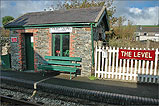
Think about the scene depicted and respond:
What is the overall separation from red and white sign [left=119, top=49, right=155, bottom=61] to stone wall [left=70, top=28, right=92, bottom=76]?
5.56ft

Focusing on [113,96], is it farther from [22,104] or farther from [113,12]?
[113,12]

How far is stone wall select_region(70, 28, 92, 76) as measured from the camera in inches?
291

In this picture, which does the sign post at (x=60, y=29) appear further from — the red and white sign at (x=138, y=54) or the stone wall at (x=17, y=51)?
the red and white sign at (x=138, y=54)

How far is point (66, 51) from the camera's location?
8.26m

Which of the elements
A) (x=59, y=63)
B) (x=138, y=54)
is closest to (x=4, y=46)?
(x=59, y=63)

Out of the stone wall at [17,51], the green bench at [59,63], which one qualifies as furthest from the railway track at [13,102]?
the stone wall at [17,51]

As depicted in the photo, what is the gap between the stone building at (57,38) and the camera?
24.4 ft

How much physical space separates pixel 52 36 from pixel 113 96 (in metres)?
5.14

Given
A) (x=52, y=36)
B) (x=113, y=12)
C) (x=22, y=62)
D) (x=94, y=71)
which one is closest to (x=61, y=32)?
(x=52, y=36)

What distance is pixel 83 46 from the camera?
7527 mm

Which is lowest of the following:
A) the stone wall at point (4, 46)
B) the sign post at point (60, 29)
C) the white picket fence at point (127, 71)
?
the white picket fence at point (127, 71)

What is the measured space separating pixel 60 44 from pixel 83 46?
1.52 meters

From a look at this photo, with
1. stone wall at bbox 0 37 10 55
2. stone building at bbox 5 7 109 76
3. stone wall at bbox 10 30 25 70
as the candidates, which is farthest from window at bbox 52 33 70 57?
stone wall at bbox 0 37 10 55

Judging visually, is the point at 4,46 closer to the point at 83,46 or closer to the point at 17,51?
the point at 17,51
